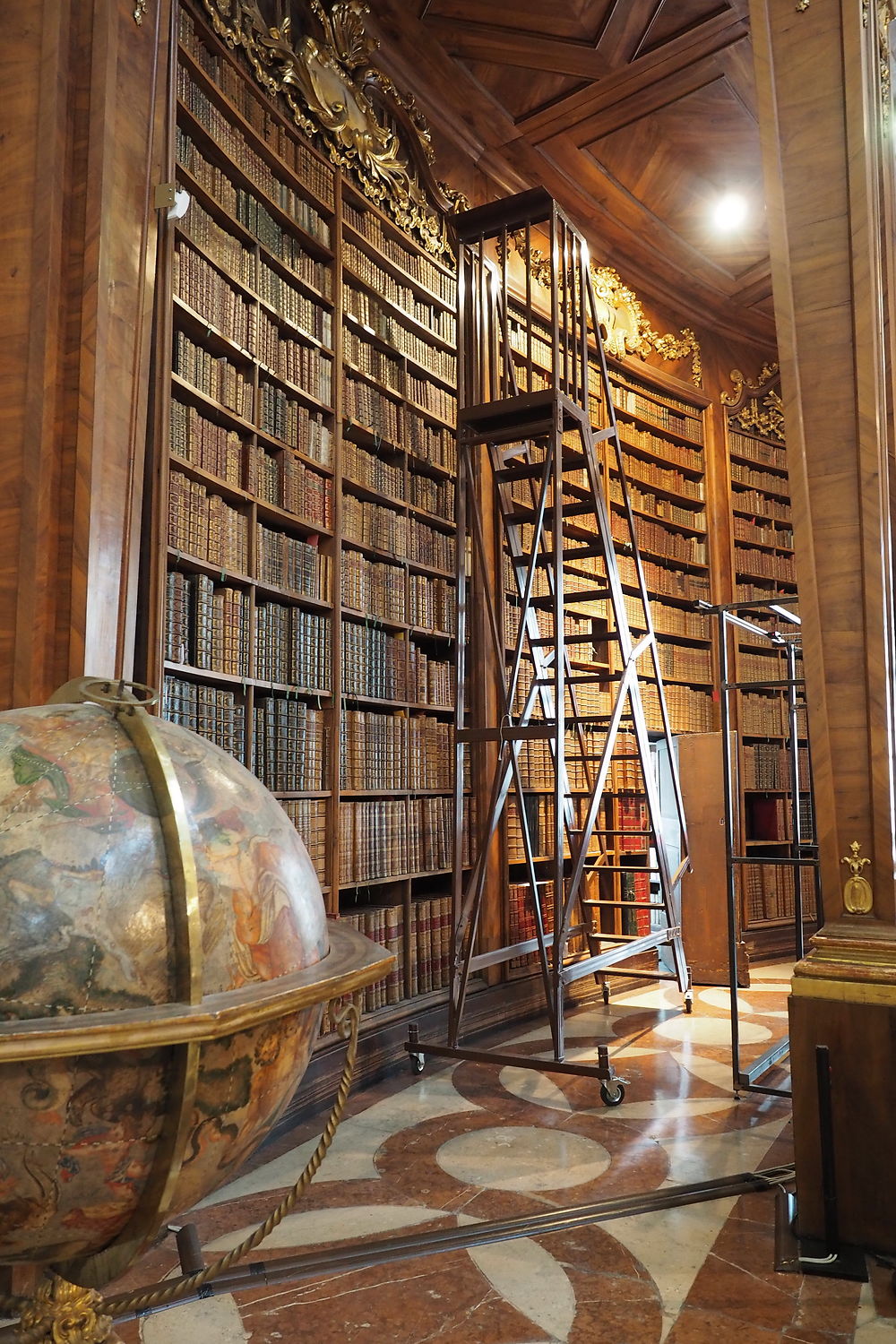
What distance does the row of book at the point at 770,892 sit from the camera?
7.16 meters

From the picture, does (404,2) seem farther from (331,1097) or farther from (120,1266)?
(120,1266)

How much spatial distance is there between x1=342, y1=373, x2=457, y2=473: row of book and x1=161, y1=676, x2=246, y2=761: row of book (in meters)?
1.58

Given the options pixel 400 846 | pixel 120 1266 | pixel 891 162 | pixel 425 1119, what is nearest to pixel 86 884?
pixel 120 1266

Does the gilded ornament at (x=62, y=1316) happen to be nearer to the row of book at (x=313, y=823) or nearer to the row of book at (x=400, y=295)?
the row of book at (x=313, y=823)

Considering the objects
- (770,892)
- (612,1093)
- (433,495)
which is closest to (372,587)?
(433,495)

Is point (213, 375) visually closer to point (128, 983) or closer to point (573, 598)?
point (573, 598)

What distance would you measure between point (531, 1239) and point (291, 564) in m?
2.57

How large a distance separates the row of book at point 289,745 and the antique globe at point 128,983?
2.45 meters

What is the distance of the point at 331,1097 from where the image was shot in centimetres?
380

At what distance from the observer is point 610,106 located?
5.59 metres

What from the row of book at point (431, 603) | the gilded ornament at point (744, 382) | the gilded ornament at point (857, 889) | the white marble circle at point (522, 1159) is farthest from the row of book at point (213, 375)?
the gilded ornament at point (744, 382)

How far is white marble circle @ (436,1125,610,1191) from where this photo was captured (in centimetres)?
293

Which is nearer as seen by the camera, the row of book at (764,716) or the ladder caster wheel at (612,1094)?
the ladder caster wheel at (612,1094)

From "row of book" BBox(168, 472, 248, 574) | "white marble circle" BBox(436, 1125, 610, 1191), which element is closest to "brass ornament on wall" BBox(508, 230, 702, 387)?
"row of book" BBox(168, 472, 248, 574)
